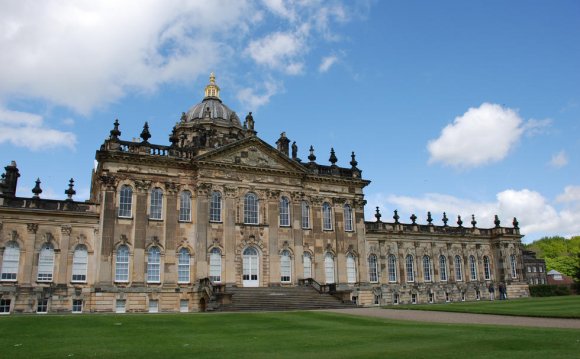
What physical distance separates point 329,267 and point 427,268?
48.6 ft

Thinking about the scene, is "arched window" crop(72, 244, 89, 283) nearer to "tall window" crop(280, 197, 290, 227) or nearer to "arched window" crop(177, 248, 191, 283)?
"arched window" crop(177, 248, 191, 283)

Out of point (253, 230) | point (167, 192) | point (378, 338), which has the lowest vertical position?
point (378, 338)

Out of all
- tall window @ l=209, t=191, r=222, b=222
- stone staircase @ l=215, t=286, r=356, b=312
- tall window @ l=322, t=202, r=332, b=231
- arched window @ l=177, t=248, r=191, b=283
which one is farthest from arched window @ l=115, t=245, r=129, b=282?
tall window @ l=322, t=202, r=332, b=231

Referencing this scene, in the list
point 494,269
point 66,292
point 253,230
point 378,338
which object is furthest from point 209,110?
point 378,338

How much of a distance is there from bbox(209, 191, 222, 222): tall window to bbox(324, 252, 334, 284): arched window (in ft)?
33.5

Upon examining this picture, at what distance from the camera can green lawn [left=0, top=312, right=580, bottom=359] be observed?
12977 mm

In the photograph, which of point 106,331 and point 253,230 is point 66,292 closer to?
point 253,230

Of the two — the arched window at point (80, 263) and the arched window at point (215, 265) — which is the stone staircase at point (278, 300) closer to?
the arched window at point (215, 265)

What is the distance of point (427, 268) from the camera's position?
53.8 m

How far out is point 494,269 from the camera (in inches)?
2290

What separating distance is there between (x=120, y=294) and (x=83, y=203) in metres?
7.16

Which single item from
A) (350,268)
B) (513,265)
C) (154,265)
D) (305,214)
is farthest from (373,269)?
(154,265)

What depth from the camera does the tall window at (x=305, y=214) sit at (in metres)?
43.4

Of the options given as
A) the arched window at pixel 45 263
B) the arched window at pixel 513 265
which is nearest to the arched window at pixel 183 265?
the arched window at pixel 45 263
